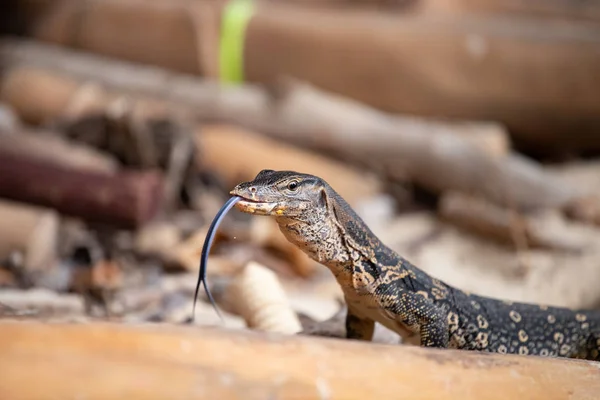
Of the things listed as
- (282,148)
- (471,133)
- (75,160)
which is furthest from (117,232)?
(471,133)

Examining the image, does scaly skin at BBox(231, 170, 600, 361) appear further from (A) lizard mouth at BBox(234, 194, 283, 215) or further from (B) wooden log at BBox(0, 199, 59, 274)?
(B) wooden log at BBox(0, 199, 59, 274)

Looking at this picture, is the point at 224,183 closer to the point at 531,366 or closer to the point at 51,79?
the point at 51,79

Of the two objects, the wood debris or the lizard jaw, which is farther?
the lizard jaw

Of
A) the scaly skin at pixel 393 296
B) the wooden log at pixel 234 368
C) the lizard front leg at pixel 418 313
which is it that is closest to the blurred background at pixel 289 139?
the scaly skin at pixel 393 296

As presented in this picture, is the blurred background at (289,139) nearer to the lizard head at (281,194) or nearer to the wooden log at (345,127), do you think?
the wooden log at (345,127)

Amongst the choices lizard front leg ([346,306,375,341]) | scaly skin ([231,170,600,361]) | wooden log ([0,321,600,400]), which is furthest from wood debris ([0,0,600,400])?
scaly skin ([231,170,600,361])

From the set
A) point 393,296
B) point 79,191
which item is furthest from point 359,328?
point 79,191
